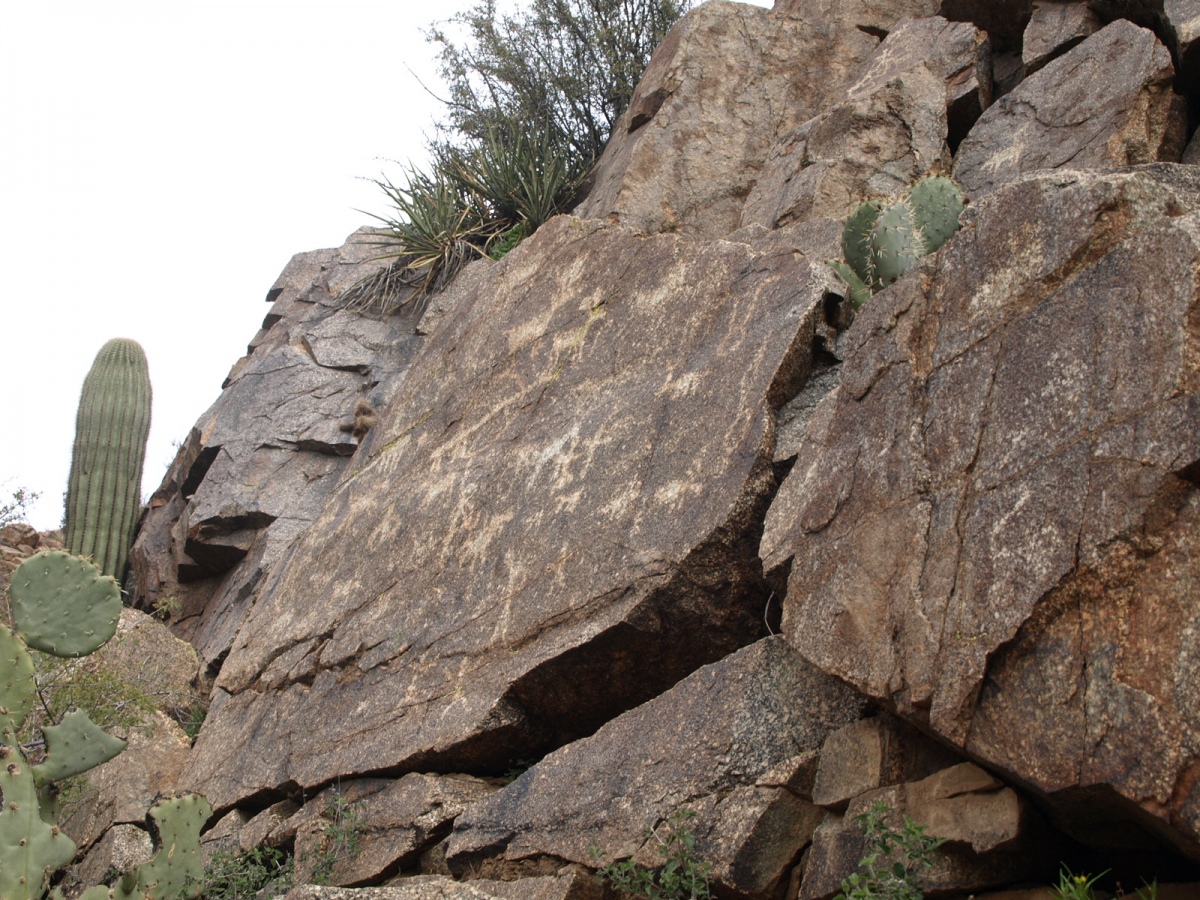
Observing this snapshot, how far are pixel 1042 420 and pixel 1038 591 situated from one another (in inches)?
21.0

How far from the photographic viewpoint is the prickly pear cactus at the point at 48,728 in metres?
4.10

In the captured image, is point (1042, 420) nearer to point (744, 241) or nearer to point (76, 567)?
point (744, 241)

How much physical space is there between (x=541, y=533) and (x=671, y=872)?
2143 mm

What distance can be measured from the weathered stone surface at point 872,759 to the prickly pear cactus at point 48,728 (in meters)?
2.77

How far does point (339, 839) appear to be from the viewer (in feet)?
17.5

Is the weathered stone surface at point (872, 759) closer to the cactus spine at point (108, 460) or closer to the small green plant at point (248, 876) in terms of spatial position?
the small green plant at point (248, 876)

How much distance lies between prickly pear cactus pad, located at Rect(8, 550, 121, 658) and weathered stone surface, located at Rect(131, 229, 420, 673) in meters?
4.05

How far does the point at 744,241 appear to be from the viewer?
257 inches

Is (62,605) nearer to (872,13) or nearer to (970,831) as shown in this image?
(970,831)

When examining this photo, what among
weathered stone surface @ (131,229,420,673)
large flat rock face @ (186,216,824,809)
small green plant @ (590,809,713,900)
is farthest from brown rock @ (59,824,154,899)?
small green plant @ (590,809,713,900)

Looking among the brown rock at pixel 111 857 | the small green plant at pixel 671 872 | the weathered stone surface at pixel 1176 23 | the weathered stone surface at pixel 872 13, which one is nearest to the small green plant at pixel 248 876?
the brown rock at pixel 111 857

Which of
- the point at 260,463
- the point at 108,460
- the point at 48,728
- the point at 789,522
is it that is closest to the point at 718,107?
the point at 260,463

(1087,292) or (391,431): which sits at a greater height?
(391,431)

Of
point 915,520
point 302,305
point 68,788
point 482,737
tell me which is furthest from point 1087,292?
point 302,305
